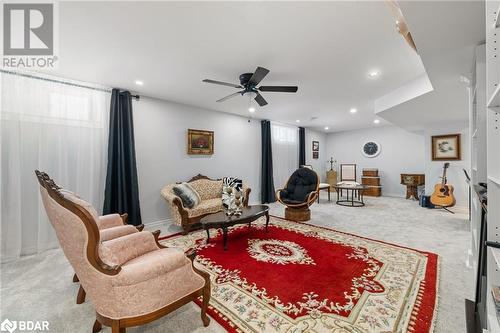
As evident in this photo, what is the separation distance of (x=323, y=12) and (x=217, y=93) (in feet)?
7.97

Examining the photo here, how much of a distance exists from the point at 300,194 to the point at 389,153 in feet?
16.0

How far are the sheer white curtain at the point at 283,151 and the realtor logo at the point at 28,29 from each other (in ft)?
17.1

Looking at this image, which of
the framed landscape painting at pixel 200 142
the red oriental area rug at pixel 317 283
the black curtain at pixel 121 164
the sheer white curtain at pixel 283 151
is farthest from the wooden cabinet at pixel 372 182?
the black curtain at pixel 121 164

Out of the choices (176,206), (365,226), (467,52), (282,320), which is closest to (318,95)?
(467,52)

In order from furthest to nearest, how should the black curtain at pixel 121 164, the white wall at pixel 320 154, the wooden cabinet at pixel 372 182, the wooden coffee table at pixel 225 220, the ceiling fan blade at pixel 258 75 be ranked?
1. the white wall at pixel 320 154
2. the wooden cabinet at pixel 372 182
3. the black curtain at pixel 121 164
4. the wooden coffee table at pixel 225 220
5. the ceiling fan blade at pixel 258 75

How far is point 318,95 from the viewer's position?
4020mm

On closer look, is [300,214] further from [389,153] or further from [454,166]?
[389,153]

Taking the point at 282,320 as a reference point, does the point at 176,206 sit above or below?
above

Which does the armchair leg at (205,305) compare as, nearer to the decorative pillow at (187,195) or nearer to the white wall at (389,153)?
the decorative pillow at (187,195)

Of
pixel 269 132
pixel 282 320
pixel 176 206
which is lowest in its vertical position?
pixel 282 320

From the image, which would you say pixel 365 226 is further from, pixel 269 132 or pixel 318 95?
pixel 269 132

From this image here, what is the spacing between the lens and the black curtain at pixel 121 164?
3.49 m

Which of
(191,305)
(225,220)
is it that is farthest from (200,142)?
(191,305)

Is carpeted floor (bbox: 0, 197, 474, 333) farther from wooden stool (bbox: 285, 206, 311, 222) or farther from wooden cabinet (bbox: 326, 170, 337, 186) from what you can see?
wooden cabinet (bbox: 326, 170, 337, 186)
